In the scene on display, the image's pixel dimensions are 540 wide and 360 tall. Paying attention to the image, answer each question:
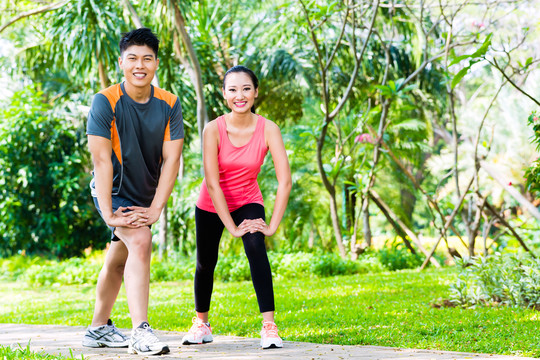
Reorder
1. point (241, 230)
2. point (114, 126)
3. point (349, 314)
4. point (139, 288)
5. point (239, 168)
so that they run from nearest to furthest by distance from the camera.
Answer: point (139, 288) < point (114, 126) < point (241, 230) < point (239, 168) < point (349, 314)

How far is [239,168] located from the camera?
351 centimetres

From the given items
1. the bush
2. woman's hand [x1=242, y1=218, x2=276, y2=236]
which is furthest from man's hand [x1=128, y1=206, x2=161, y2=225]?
the bush

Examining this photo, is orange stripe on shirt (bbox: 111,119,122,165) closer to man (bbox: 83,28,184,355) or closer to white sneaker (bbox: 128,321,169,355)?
man (bbox: 83,28,184,355)

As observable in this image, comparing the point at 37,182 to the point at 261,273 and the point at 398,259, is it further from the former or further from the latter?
the point at 261,273

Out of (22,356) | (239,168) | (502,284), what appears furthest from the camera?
(502,284)

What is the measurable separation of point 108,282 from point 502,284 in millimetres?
3026

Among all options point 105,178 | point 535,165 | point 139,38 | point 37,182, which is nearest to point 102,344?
point 105,178

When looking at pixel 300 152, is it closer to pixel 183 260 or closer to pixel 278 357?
pixel 183 260

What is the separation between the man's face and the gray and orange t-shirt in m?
0.11

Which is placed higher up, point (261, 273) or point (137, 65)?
point (137, 65)

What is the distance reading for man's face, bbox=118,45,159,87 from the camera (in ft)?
10.8

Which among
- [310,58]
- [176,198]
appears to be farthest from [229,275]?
[310,58]

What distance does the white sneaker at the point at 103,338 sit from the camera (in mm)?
3414

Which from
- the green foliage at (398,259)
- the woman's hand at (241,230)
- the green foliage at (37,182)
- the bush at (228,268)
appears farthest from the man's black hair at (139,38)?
the green foliage at (37,182)
